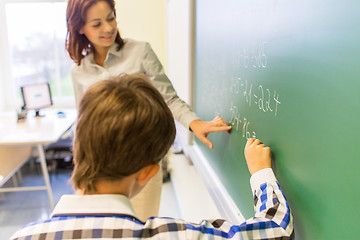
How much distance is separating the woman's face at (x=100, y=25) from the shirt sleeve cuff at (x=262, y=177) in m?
0.76

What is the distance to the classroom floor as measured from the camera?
196cm

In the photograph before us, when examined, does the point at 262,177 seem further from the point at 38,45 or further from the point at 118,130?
the point at 38,45

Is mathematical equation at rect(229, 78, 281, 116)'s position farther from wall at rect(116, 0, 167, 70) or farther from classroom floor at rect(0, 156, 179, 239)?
classroom floor at rect(0, 156, 179, 239)

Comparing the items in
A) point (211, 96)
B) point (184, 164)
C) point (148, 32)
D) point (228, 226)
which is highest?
point (148, 32)

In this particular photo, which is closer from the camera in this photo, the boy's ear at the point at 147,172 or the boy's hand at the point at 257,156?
the boy's ear at the point at 147,172

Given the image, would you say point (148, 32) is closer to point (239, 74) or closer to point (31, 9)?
point (31, 9)

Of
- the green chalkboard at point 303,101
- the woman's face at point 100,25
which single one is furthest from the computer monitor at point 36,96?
the green chalkboard at point 303,101

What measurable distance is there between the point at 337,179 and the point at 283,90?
249 millimetres

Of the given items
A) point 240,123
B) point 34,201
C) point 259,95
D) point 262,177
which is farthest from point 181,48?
point 34,201

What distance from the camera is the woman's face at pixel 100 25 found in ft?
3.49

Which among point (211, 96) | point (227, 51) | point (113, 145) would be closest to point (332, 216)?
point (113, 145)

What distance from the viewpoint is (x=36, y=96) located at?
2.89 meters

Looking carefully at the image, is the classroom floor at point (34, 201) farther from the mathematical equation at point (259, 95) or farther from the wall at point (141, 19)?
the mathematical equation at point (259, 95)

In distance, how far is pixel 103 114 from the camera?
0.57 metres
